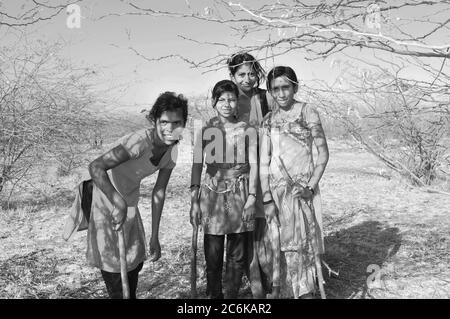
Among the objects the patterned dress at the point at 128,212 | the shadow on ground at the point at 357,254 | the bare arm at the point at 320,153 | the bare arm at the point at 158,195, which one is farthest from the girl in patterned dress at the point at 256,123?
the patterned dress at the point at 128,212

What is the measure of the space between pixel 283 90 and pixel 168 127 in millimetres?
A: 913

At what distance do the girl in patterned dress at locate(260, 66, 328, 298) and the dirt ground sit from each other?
0.54m

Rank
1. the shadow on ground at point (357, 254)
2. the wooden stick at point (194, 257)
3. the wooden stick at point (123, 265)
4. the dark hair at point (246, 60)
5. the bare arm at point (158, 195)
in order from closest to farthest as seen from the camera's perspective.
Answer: the wooden stick at point (123, 265) < the bare arm at point (158, 195) < the wooden stick at point (194, 257) < the dark hair at point (246, 60) < the shadow on ground at point (357, 254)

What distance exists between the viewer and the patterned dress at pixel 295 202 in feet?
9.37

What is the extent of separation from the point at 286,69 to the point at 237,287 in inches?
61.7

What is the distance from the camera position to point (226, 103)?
281 centimetres

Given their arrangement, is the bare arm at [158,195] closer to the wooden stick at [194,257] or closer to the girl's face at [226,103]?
the wooden stick at [194,257]

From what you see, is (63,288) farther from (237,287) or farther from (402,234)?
(402,234)

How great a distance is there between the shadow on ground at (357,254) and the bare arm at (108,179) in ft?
6.16

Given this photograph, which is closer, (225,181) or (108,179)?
(108,179)

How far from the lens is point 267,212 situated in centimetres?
284

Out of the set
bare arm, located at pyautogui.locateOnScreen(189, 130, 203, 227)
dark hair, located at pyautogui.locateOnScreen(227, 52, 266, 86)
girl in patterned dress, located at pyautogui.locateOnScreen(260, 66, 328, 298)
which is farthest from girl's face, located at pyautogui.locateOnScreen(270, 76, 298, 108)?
bare arm, located at pyautogui.locateOnScreen(189, 130, 203, 227)

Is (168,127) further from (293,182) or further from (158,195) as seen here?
(293,182)

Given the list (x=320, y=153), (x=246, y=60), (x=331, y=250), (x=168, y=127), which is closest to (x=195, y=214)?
(x=168, y=127)
